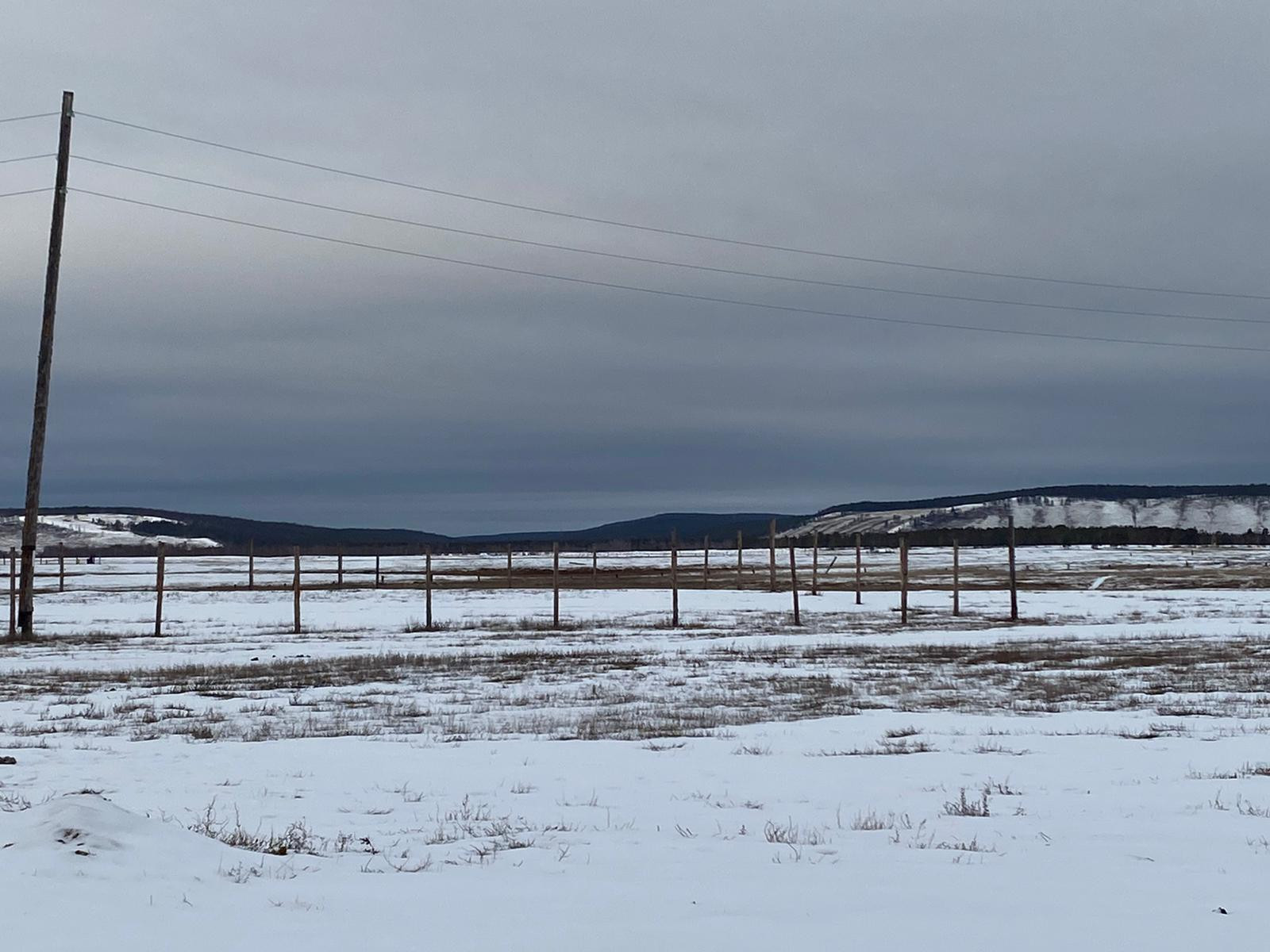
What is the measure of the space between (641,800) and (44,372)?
28.8m

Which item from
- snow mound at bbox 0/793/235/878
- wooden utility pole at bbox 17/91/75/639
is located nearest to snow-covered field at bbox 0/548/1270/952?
snow mound at bbox 0/793/235/878

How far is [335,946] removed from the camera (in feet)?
19.8

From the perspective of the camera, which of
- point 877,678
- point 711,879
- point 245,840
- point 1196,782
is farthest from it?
point 877,678

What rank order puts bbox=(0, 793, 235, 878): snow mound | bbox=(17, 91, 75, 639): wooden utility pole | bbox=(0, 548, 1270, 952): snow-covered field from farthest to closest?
bbox=(17, 91, 75, 639): wooden utility pole < bbox=(0, 793, 235, 878): snow mound < bbox=(0, 548, 1270, 952): snow-covered field

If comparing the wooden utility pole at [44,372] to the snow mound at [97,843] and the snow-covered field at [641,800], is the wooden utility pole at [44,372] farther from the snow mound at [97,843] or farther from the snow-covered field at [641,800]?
the snow mound at [97,843]

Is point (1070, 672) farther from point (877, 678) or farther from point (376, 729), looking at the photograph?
point (376, 729)

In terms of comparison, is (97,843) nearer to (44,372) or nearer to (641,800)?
(641,800)

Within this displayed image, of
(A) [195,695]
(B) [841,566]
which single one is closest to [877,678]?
(A) [195,695]

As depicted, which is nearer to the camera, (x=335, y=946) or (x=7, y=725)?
(x=335, y=946)

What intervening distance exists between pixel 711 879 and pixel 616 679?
14.7 metres

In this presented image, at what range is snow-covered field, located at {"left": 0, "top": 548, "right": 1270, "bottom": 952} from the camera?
6.52m

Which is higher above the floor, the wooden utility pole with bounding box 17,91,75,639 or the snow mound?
the wooden utility pole with bounding box 17,91,75,639

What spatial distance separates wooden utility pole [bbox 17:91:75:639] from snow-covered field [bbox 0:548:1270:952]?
8.18 metres

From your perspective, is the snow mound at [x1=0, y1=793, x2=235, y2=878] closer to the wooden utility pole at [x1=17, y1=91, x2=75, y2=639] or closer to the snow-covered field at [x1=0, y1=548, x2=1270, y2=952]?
the snow-covered field at [x1=0, y1=548, x2=1270, y2=952]
